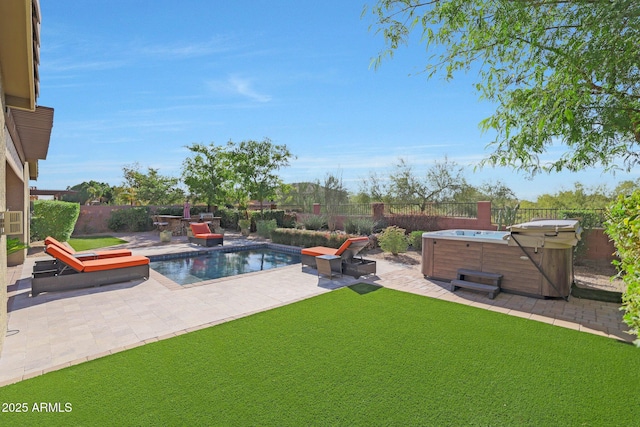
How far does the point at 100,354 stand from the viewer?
389 cm

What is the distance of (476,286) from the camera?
6453mm

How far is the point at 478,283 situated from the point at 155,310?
254 inches

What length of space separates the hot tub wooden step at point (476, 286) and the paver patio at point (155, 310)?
130mm

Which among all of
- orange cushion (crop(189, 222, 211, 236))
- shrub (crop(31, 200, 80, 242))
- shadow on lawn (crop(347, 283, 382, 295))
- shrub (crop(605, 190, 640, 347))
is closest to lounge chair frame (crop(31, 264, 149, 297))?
shadow on lawn (crop(347, 283, 382, 295))

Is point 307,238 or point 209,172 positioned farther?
point 209,172

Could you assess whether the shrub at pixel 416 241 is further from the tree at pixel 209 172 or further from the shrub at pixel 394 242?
the tree at pixel 209 172

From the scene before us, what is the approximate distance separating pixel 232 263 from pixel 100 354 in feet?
23.8

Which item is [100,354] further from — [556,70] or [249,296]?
[556,70]

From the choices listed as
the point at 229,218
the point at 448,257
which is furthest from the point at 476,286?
the point at 229,218

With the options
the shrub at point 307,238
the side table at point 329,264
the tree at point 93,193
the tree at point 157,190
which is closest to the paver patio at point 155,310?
the side table at point 329,264

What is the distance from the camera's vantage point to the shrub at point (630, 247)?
9.95 ft

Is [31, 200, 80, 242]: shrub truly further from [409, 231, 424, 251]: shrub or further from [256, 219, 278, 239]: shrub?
[409, 231, 424, 251]: shrub

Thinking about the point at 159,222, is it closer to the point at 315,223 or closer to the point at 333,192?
the point at 315,223

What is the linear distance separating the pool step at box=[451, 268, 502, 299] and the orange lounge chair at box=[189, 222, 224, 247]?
10.2m
